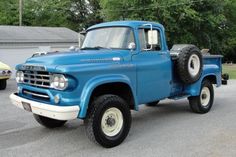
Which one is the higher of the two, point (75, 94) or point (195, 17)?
point (195, 17)

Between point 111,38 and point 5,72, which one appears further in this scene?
point 5,72

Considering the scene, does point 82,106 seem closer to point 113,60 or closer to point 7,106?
point 113,60

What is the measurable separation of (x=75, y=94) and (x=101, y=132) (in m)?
0.82

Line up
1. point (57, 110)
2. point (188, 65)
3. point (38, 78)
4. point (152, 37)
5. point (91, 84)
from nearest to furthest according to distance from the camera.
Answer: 1. point (57, 110)
2. point (91, 84)
3. point (38, 78)
4. point (152, 37)
5. point (188, 65)

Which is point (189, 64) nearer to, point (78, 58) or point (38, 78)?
point (78, 58)

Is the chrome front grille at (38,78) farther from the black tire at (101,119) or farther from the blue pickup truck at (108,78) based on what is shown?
the black tire at (101,119)

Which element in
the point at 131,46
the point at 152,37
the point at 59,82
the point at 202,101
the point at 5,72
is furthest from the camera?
the point at 5,72

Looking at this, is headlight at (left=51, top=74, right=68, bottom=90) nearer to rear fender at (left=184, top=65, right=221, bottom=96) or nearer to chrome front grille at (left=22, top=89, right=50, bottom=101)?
chrome front grille at (left=22, top=89, right=50, bottom=101)

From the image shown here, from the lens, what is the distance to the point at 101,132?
6508 mm

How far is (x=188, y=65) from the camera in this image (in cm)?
841

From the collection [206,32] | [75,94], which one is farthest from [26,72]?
[206,32]

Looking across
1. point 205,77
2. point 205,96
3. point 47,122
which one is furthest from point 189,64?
point 47,122

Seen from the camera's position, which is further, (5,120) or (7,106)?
(7,106)

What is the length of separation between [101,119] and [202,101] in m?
3.86
